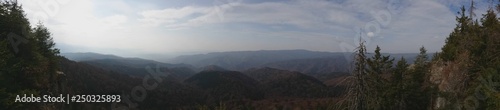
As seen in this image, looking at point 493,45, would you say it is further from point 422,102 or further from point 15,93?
point 15,93

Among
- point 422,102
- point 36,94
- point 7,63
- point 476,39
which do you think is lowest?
point 422,102

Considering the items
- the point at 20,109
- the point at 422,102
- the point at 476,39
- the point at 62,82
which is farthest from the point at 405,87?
the point at 62,82

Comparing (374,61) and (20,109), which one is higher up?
(374,61)

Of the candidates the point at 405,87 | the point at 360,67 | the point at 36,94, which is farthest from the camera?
the point at 405,87

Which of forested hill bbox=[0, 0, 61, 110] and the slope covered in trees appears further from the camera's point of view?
forested hill bbox=[0, 0, 61, 110]

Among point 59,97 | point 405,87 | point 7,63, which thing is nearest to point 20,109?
point 7,63

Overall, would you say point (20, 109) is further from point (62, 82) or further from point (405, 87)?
point (405, 87)

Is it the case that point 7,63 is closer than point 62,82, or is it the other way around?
point 7,63

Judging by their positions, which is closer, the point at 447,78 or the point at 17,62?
the point at 17,62

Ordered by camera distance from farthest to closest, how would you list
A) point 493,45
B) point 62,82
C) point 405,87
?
point 62,82
point 405,87
point 493,45

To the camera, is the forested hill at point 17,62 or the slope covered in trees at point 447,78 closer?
the slope covered in trees at point 447,78
